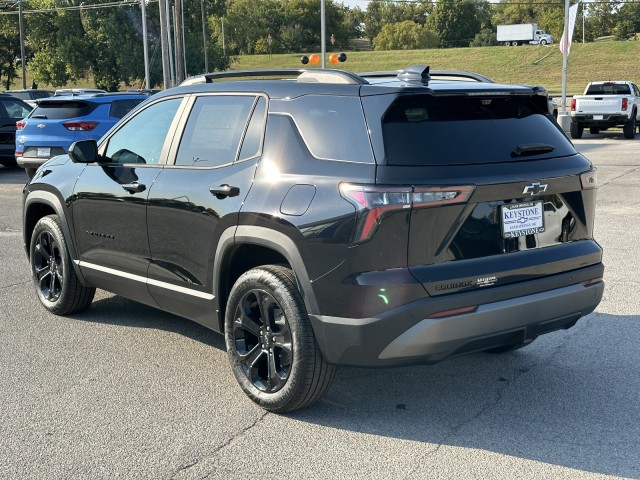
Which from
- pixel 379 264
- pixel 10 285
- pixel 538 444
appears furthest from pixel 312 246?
pixel 10 285

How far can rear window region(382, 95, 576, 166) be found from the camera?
3934 millimetres

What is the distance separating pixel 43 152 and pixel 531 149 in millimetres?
12431

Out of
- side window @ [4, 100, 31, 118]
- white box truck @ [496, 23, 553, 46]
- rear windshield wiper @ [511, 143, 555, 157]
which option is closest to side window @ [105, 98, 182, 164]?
rear windshield wiper @ [511, 143, 555, 157]

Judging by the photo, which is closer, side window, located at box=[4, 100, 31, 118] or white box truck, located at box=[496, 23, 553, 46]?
side window, located at box=[4, 100, 31, 118]

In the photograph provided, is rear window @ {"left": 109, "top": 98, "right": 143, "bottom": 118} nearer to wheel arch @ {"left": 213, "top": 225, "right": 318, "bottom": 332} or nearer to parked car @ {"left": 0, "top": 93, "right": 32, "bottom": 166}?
parked car @ {"left": 0, "top": 93, "right": 32, "bottom": 166}

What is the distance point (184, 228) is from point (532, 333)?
6.90ft

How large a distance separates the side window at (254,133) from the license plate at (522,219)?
4.61 ft

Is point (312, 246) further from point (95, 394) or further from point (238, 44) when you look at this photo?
point (238, 44)

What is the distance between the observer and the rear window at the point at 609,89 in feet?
82.6

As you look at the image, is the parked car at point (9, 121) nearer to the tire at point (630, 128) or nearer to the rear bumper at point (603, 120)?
the rear bumper at point (603, 120)

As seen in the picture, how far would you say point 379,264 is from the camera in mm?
3818

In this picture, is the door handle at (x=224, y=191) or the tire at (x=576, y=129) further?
the tire at (x=576, y=129)

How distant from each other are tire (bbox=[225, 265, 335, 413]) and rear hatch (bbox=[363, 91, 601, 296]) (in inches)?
27.4

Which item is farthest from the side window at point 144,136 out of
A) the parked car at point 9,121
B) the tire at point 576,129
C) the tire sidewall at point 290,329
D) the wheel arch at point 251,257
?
the tire at point 576,129
